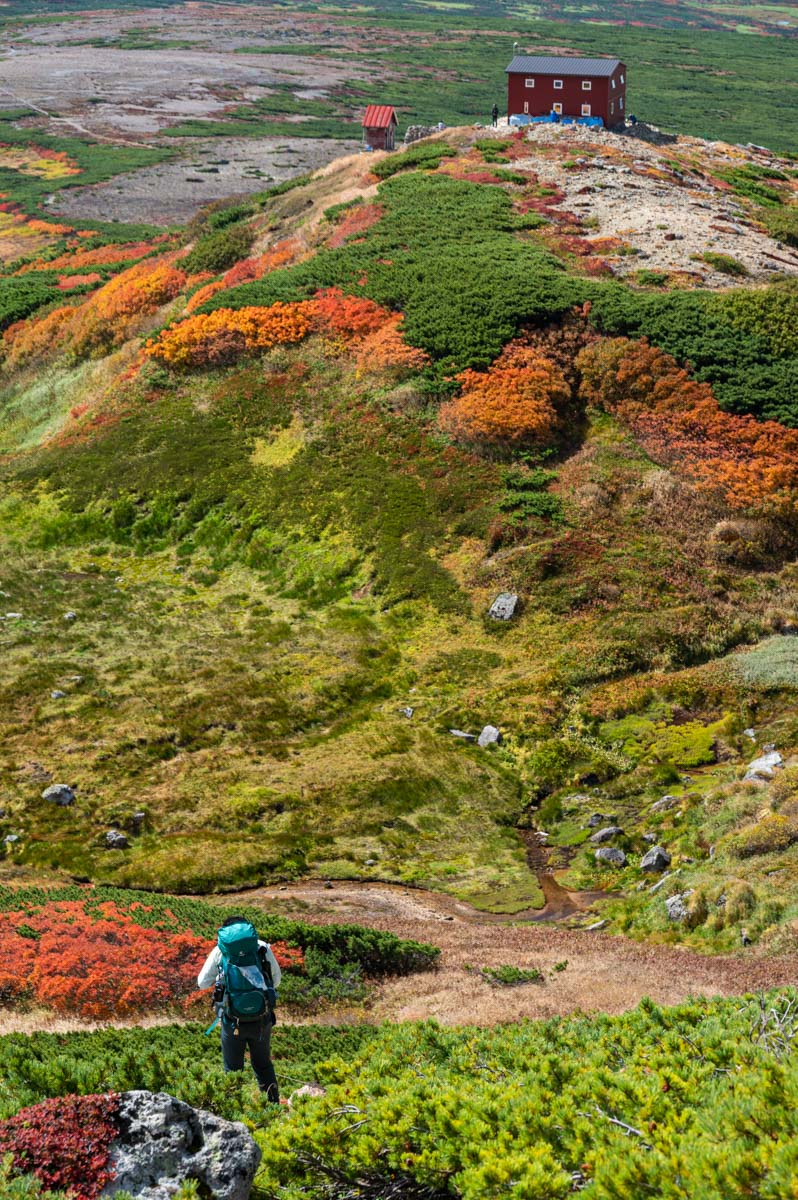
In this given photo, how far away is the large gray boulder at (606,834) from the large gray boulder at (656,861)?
1572 millimetres

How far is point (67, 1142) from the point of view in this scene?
31.8ft

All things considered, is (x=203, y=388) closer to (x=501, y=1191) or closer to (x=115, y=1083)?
(x=115, y=1083)

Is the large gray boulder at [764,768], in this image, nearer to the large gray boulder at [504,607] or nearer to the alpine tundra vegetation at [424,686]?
the alpine tundra vegetation at [424,686]

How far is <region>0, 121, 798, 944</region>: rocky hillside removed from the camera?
26.2 metres

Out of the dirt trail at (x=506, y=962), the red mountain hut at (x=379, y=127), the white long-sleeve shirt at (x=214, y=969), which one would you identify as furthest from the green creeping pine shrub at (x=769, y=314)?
the red mountain hut at (x=379, y=127)

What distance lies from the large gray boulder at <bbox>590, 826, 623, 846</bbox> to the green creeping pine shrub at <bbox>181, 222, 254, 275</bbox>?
151 feet

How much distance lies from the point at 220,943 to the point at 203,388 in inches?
1576

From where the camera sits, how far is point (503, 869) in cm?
2527

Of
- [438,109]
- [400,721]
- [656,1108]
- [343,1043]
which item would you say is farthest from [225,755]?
[438,109]

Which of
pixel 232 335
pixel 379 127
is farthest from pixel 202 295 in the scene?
pixel 379 127

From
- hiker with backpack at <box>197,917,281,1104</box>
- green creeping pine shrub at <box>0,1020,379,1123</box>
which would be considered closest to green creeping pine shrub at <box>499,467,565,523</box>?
green creeping pine shrub at <box>0,1020,379,1123</box>

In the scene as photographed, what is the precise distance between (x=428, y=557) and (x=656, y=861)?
53.9 feet

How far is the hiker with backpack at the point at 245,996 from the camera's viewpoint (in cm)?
1247

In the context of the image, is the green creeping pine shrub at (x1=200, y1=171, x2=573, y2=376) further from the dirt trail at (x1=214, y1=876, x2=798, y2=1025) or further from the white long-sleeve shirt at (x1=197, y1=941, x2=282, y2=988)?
the white long-sleeve shirt at (x1=197, y1=941, x2=282, y2=988)
